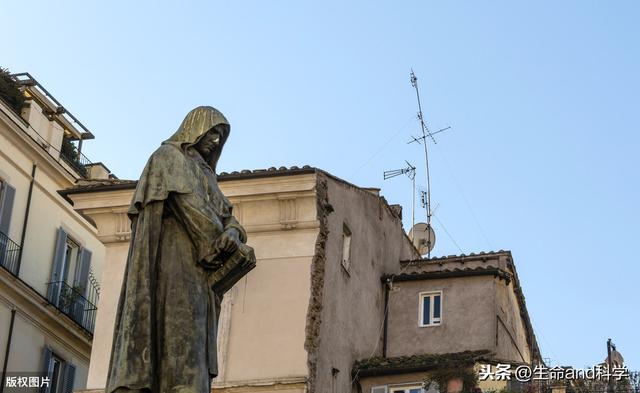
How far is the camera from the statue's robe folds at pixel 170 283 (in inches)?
346

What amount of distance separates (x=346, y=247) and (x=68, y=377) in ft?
27.0

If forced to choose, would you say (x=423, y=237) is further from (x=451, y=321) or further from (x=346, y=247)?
(x=346, y=247)

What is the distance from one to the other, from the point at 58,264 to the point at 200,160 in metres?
28.5

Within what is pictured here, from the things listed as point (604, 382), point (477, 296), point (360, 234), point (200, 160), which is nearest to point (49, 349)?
point (360, 234)

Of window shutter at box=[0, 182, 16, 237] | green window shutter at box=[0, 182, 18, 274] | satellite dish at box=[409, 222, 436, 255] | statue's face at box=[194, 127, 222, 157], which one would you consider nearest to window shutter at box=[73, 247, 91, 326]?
green window shutter at box=[0, 182, 18, 274]

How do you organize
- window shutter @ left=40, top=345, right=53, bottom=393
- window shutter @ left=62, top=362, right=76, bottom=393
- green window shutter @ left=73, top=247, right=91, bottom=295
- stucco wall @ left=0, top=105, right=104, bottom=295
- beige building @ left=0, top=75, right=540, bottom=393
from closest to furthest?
1. beige building @ left=0, top=75, right=540, bottom=393
2. window shutter @ left=40, top=345, right=53, bottom=393
3. stucco wall @ left=0, top=105, right=104, bottom=295
4. window shutter @ left=62, top=362, right=76, bottom=393
5. green window shutter @ left=73, top=247, right=91, bottom=295

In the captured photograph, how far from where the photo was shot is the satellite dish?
42531mm

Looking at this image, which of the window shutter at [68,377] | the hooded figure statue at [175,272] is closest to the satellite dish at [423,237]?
the window shutter at [68,377]

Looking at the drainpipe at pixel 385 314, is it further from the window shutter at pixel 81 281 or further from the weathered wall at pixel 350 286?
the window shutter at pixel 81 281

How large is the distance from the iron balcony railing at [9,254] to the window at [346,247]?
8.14m

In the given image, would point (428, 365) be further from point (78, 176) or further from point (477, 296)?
point (78, 176)

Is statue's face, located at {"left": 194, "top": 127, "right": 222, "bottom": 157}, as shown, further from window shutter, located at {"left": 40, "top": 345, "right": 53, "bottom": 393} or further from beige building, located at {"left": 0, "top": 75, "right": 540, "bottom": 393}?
window shutter, located at {"left": 40, "top": 345, "right": 53, "bottom": 393}

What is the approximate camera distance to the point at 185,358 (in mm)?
8820

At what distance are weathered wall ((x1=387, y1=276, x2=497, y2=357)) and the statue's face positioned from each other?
25.3 m
